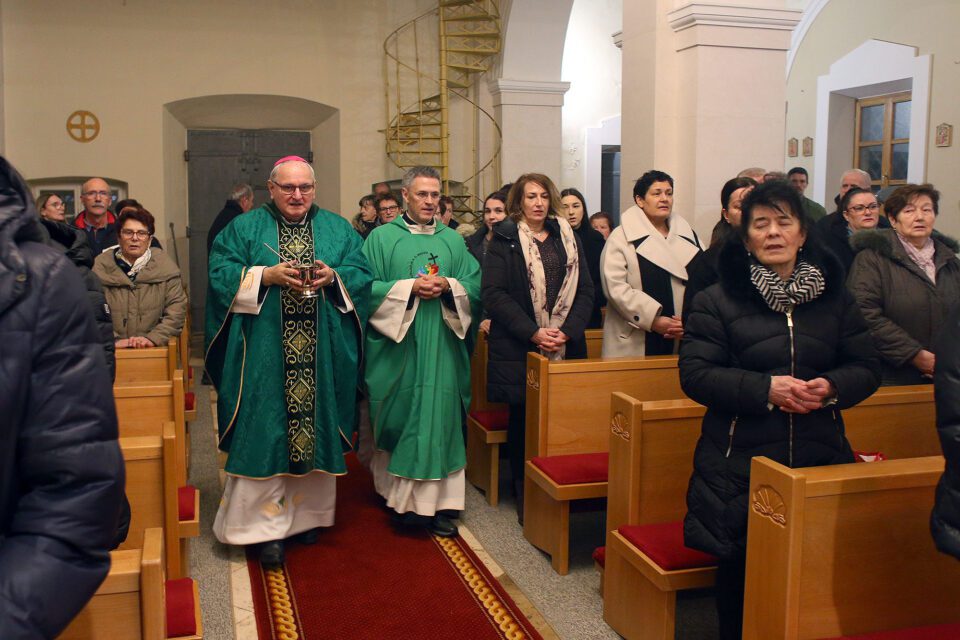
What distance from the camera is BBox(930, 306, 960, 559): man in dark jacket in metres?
1.93

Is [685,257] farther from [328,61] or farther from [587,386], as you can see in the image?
[328,61]

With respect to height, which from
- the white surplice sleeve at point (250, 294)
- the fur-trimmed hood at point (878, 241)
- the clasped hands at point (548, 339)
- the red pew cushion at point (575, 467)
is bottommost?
the red pew cushion at point (575, 467)

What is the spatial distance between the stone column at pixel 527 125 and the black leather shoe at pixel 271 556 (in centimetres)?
711

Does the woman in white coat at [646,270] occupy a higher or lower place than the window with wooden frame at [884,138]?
lower

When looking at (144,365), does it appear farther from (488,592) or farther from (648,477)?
(648,477)

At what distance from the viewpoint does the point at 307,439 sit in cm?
425

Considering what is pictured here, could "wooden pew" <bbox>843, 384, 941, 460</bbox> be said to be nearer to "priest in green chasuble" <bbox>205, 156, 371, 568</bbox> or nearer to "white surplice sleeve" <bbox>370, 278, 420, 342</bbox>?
"white surplice sleeve" <bbox>370, 278, 420, 342</bbox>

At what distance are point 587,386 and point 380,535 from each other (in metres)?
1.23

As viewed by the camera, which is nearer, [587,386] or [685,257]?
[587,386]

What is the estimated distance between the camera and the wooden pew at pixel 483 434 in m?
4.99

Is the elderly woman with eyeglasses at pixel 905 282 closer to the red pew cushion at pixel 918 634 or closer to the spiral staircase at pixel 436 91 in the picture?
the red pew cushion at pixel 918 634

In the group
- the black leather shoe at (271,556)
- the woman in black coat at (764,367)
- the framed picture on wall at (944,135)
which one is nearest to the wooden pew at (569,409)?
the black leather shoe at (271,556)

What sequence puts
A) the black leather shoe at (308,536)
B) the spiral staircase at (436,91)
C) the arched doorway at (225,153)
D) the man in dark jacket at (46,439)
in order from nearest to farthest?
the man in dark jacket at (46,439) → the black leather shoe at (308,536) → the spiral staircase at (436,91) → the arched doorway at (225,153)

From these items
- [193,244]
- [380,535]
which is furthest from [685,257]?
[193,244]
